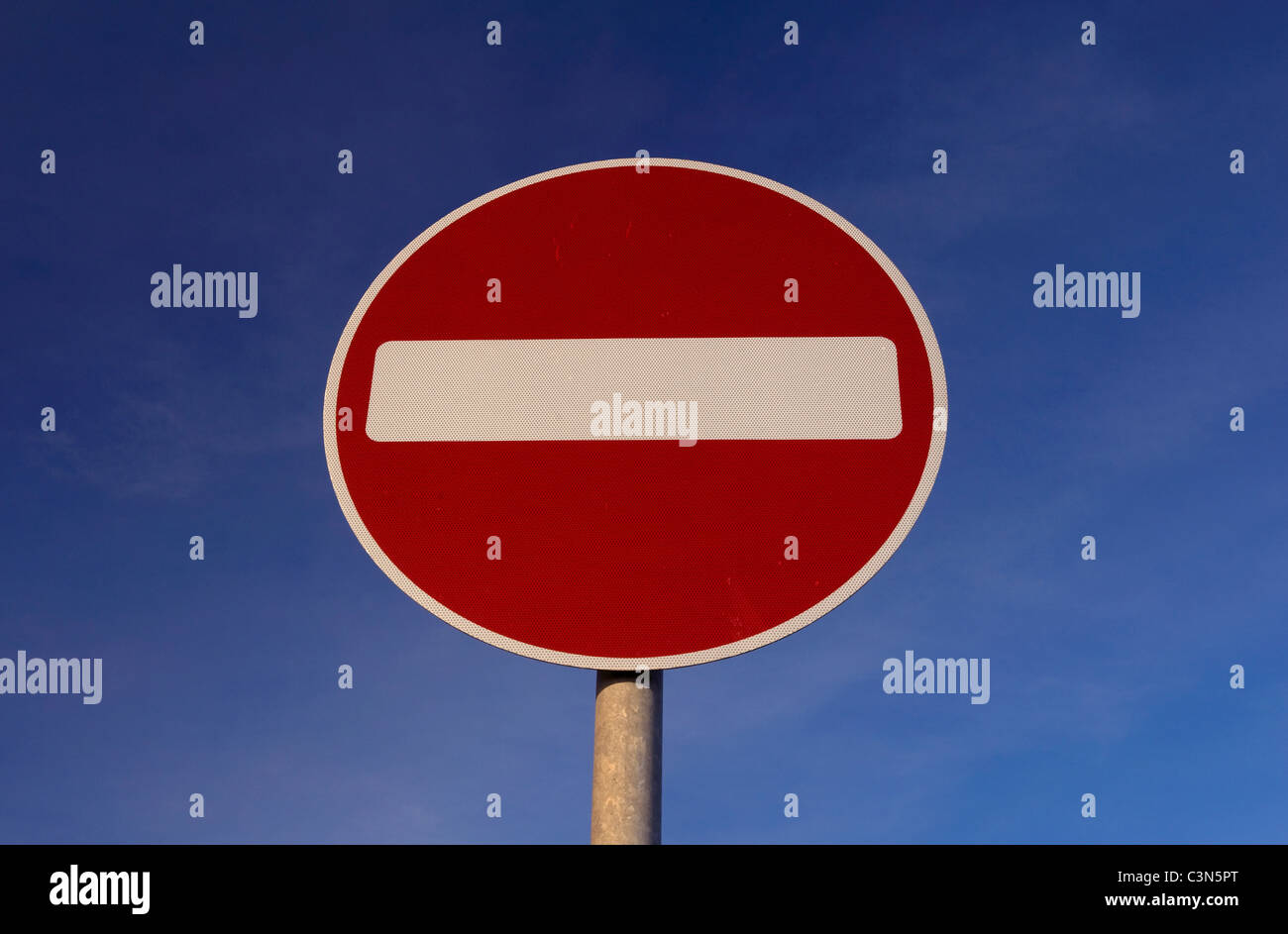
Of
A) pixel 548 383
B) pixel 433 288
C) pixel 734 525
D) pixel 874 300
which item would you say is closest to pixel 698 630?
pixel 734 525

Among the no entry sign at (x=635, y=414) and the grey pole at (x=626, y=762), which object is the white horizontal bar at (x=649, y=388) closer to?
the no entry sign at (x=635, y=414)

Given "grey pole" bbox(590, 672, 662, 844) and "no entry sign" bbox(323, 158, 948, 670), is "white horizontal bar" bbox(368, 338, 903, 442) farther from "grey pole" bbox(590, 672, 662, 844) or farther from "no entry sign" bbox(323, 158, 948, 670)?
"grey pole" bbox(590, 672, 662, 844)

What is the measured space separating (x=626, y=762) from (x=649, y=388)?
1.96 feet

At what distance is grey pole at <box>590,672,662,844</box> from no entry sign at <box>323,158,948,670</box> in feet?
0.21

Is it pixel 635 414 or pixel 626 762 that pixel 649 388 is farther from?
pixel 626 762

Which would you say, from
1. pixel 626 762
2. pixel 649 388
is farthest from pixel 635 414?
pixel 626 762

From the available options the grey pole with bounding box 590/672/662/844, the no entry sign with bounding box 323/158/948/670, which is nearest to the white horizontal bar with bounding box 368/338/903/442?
the no entry sign with bounding box 323/158/948/670

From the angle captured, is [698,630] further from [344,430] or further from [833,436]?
[344,430]

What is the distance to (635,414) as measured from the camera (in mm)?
1801

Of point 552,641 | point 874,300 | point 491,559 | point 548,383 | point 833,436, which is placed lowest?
point 552,641
